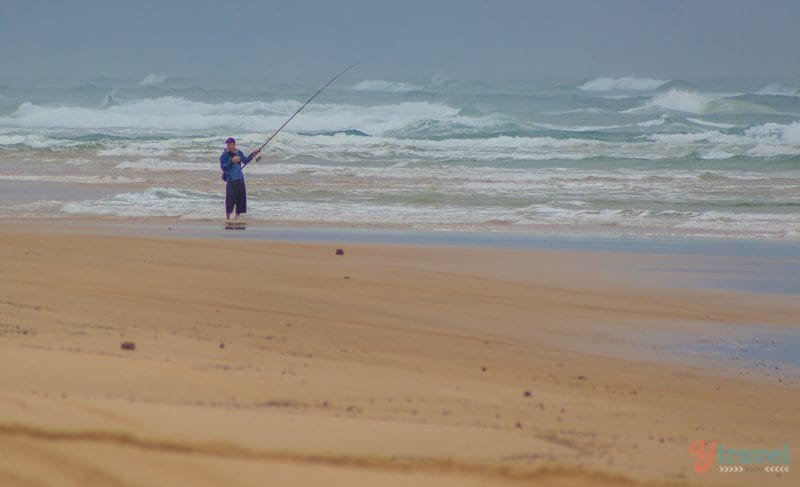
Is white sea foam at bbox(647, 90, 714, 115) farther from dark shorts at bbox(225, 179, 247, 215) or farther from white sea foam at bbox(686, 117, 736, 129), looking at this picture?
dark shorts at bbox(225, 179, 247, 215)

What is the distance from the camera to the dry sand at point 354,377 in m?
3.47

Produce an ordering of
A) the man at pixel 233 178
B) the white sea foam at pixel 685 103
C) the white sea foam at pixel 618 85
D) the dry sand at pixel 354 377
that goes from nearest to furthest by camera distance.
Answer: the dry sand at pixel 354 377
the man at pixel 233 178
the white sea foam at pixel 685 103
the white sea foam at pixel 618 85

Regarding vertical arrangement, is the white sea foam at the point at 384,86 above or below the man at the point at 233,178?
above

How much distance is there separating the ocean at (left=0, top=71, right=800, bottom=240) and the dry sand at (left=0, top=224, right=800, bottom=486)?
516 centimetres

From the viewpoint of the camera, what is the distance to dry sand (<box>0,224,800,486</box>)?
137 inches

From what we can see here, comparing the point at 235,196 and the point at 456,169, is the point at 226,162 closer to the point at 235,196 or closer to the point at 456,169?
the point at 235,196

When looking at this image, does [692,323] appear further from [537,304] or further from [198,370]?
[198,370]

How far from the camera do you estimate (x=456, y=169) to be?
22.5 meters

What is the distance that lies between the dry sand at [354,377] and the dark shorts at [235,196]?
4205 millimetres

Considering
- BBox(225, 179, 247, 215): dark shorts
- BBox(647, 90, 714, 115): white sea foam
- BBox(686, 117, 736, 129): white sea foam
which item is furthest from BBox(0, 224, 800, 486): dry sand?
BBox(647, 90, 714, 115): white sea foam

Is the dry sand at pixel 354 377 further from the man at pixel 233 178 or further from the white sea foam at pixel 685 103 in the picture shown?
the white sea foam at pixel 685 103

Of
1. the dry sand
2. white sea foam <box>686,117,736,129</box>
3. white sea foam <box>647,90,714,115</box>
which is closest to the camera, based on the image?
the dry sand

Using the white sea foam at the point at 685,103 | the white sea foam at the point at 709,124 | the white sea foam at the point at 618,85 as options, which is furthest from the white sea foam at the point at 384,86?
the white sea foam at the point at 709,124

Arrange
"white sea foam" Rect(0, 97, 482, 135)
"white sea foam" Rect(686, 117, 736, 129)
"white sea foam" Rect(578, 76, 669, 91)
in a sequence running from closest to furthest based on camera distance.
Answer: "white sea foam" Rect(686, 117, 736, 129)
"white sea foam" Rect(0, 97, 482, 135)
"white sea foam" Rect(578, 76, 669, 91)
